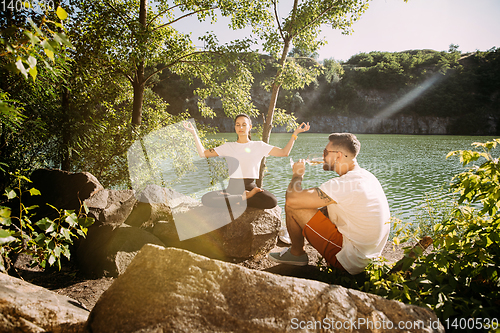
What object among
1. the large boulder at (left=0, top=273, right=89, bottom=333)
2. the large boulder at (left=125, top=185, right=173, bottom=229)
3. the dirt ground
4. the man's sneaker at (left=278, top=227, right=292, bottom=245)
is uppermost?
the large boulder at (left=0, top=273, right=89, bottom=333)

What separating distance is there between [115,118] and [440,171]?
67.7ft

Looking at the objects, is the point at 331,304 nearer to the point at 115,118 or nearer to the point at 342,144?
the point at 342,144

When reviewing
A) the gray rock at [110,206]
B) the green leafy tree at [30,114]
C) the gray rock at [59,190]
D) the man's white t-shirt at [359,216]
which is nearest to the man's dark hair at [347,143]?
the man's white t-shirt at [359,216]

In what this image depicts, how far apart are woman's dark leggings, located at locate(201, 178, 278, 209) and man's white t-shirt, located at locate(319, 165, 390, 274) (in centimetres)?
134

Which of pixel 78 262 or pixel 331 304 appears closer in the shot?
pixel 331 304

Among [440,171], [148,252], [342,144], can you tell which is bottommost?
[440,171]

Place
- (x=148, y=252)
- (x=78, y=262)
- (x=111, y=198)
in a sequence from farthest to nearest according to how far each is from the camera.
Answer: (x=111, y=198) < (x=78, y=262) < (x=148, y=252)

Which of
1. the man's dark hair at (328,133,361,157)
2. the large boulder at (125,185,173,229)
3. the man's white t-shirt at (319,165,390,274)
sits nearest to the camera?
the man's white t-shirt at (319,165,390,274)

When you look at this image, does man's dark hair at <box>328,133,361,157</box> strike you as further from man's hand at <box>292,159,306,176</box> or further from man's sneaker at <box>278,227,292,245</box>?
man's sneaker at <box>278,227,292,245</box>

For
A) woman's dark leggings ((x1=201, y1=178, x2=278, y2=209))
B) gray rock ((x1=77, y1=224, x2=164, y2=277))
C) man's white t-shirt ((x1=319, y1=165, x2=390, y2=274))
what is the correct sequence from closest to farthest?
1. man's white t-shirt ((x1=319, y1=165, x2=390, y2=274))
2. gray rock ((x1=77, y1=224, x2=164, y2=277))
3. woman's dark leggings ((x1=201, y1=178, x2=278, y2=209))

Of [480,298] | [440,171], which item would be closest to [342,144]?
[480,298]

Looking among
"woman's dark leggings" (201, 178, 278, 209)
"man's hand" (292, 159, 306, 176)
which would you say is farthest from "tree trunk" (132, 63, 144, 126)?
"man's hand" (292, 159, 306, 176)

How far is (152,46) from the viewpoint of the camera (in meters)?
6.32

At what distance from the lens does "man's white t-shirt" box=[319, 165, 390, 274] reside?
8.56 feet
